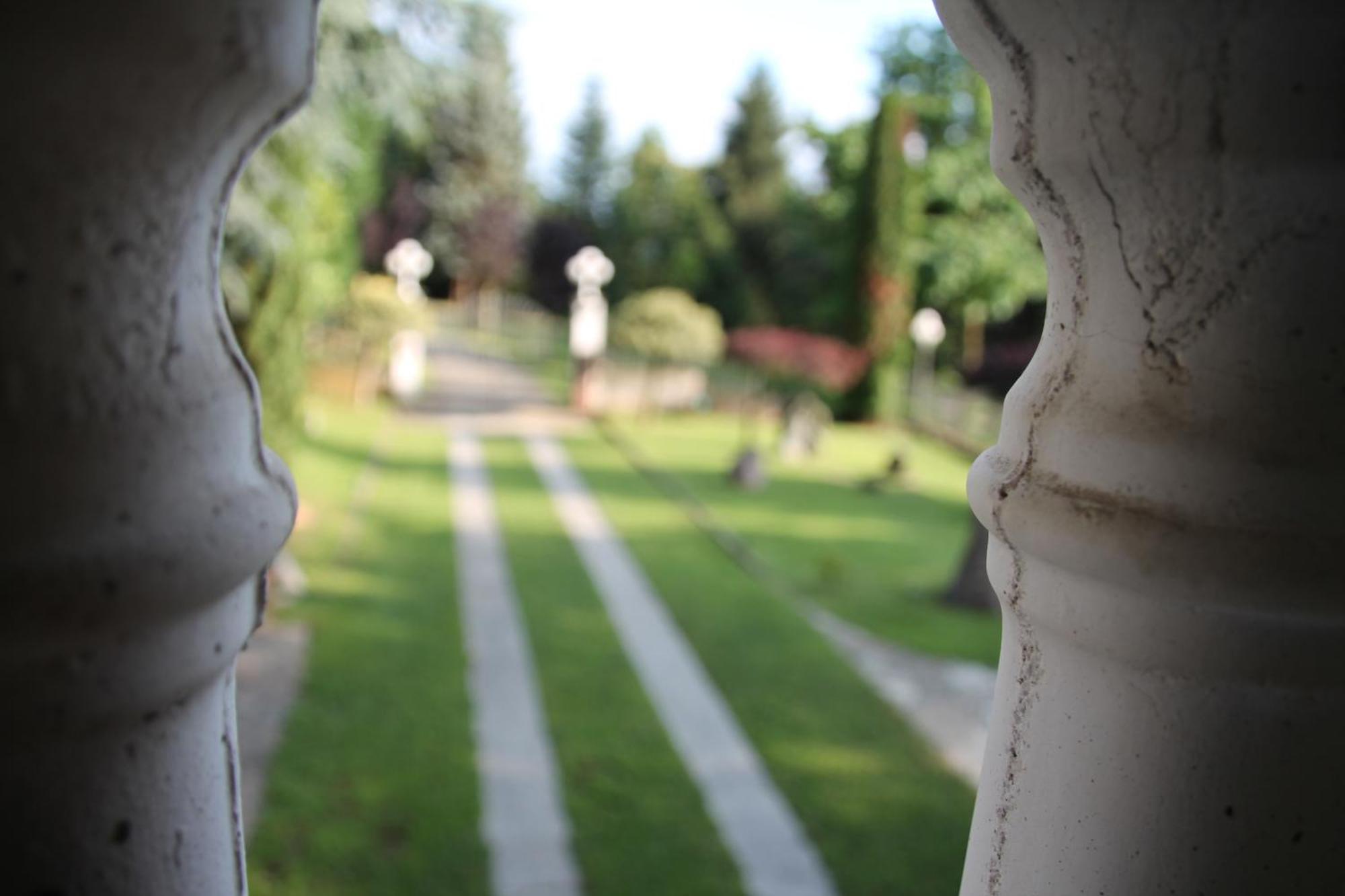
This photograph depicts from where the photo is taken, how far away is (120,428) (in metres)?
0.62

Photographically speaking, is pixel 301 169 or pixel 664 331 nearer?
pixel 301 169

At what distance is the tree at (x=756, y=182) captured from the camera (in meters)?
33.4

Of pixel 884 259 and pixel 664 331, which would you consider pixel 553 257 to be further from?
pixel 664 331

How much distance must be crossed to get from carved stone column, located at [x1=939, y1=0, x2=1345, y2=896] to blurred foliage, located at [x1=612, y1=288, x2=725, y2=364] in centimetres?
1969

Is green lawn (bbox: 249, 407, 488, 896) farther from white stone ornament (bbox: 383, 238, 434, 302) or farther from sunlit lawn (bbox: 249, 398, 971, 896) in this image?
white stone ornament (bbox: 383, 238, 434, 302)

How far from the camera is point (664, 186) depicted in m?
38.3

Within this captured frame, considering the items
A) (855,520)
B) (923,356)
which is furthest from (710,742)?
(923,356)

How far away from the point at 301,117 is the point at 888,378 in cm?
1767

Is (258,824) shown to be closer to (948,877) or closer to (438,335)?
(948,877)

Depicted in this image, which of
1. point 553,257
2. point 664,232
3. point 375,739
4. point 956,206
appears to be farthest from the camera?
point 553,257

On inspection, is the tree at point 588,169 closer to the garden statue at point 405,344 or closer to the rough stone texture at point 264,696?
the garden statue at point 405,344

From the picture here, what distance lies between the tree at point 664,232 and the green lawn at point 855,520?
13.1m

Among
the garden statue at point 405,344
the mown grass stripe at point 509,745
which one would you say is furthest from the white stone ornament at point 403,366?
the mown grass stripe at point 509,745

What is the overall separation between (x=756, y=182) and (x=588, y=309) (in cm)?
1727
